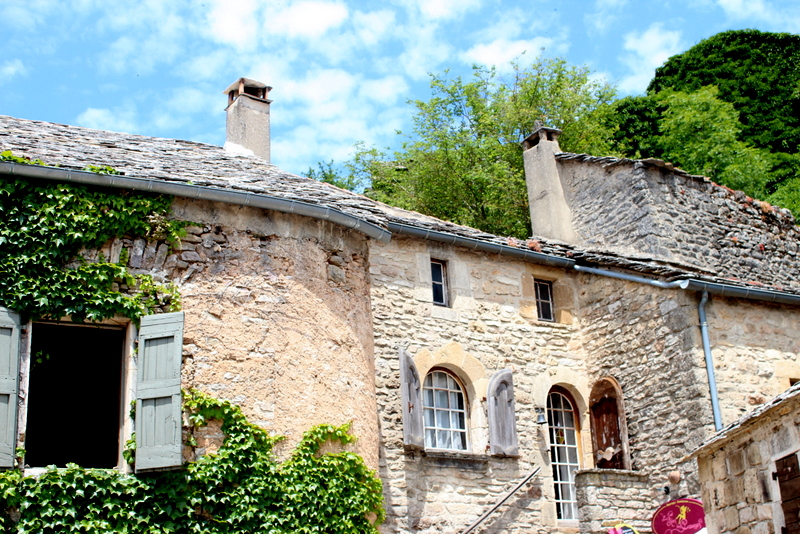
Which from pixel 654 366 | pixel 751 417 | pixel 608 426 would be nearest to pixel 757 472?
pixel 751 417

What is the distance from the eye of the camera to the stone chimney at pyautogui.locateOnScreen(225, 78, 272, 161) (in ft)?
44.0

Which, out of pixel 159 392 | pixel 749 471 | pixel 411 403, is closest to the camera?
pixel 749 471

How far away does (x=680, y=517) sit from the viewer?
11.1 metres

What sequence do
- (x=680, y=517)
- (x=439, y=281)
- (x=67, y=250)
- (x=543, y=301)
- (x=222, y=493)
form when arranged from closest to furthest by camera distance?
(x=222, y=493), (x=67, y=250), (x=680, y=517), (x=439, y=281), (x=543, y=301)

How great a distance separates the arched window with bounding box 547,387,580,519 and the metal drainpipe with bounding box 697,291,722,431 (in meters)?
2.14

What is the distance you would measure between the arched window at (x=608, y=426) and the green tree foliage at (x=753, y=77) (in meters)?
17.3

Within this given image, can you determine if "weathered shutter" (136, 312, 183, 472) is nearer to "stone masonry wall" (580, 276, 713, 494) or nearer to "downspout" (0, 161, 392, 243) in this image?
"downspout" (0, 161, 392, 243)

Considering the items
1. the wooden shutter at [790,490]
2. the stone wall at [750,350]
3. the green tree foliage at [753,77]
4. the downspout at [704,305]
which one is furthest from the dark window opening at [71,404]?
the green tree foliage at [753,77]

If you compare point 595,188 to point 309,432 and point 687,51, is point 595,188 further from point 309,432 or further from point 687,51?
point 687,51

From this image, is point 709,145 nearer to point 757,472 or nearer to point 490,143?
point 490,143

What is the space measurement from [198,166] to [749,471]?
6.82 meters

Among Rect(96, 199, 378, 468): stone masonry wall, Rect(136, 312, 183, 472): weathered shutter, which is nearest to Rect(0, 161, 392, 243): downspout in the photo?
Rect(96, 199, 378, 468): stone masonry wall

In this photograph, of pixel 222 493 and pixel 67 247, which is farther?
pixel 67 247

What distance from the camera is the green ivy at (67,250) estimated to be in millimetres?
8703
